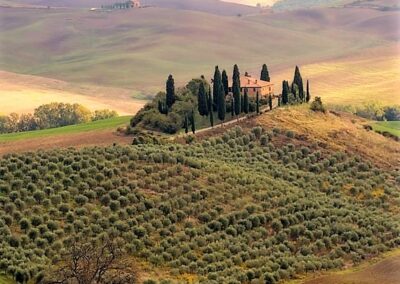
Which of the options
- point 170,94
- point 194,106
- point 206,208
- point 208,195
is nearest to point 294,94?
point 194,106

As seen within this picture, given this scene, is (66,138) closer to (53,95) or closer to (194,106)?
(194,106)

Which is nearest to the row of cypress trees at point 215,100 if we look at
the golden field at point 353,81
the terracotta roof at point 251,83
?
the terracotta roof at point 251,83

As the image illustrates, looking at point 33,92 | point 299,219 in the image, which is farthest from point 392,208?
point 33,92

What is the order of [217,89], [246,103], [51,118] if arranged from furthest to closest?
[51,118] → [246,103] → [217,89]

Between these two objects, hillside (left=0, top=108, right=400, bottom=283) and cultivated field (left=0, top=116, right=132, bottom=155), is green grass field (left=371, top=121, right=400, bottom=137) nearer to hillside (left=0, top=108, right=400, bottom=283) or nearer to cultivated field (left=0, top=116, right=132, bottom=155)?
hillside (left=0, top=108, right=400, bottom=283)

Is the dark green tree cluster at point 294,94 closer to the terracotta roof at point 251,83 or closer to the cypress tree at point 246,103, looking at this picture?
the terracotta roof at point 251,83

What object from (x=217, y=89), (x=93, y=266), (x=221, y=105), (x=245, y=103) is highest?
(x=217, y=89)

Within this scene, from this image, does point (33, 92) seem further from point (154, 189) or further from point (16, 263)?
point (16, 263)
